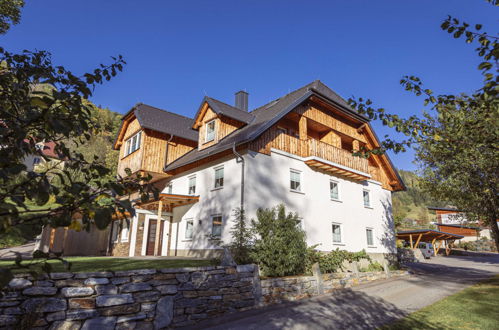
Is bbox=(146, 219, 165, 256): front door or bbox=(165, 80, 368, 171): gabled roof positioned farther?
bbox=(146, 219, 165, 256): front door

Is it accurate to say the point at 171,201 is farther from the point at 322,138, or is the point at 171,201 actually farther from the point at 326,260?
the point at 322,138

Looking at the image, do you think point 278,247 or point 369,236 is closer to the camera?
point 278,247

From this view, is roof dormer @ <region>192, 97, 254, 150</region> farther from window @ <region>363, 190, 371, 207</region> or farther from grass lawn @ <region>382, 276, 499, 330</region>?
grass lawn @ <region>382, 276, 499, 330</region>

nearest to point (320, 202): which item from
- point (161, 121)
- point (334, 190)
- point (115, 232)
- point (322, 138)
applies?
point (334, 190)

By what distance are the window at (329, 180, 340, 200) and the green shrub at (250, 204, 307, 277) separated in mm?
7514

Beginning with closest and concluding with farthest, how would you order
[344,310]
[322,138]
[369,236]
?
[344,310], [322,138], [369,236]

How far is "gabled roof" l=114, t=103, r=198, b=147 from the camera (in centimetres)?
2012

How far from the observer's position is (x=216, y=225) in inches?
627

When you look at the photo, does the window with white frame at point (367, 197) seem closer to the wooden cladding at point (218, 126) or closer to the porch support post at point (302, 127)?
the porch support post at point (302, 127)

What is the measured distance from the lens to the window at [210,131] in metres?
18.9

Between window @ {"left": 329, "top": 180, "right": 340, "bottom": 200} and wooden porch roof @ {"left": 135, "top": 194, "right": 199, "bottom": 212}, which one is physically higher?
window @ {"left": 329, "top": 180, "right": 340, "bottom": 200}

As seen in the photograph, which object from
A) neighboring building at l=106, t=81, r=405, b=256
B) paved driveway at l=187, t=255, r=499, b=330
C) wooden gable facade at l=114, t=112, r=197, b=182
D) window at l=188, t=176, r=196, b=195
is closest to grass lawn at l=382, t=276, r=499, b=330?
paved driveway at l=187, t=255, r=499, b=330

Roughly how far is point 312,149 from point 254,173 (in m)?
4.32

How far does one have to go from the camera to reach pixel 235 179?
50.1 feet
